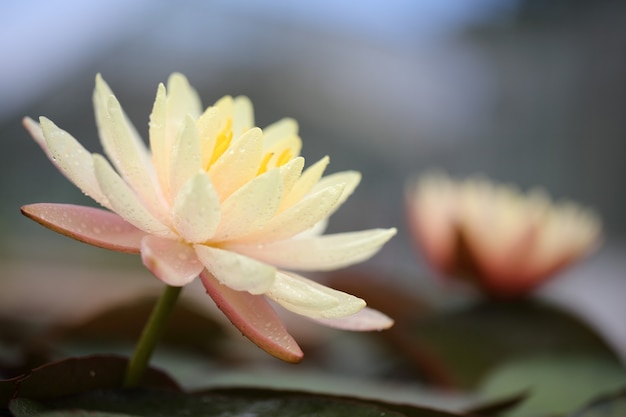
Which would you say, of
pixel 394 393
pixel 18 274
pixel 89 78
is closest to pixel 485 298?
pixel 394 393

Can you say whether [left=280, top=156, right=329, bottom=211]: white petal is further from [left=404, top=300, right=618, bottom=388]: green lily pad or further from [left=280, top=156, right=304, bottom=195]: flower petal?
[left=404, top=300, right=618, bottom=388]: green lily pad

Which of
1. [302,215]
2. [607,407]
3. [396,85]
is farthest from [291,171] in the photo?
[396,85]

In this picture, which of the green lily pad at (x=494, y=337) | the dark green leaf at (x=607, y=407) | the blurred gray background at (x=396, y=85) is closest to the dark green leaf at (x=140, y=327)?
the green lily pad at (x=494, y=337)

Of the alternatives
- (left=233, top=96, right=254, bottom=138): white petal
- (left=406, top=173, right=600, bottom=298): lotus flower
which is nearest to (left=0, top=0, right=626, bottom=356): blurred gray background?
(left=406, top=173, right=600, bottom=298): lotus flower

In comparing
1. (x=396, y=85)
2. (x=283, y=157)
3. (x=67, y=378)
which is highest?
(x=396, y=85)

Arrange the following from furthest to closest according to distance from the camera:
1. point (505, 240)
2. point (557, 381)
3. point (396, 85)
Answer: point (396, 85)
point (505, 240)
point (557, 381)

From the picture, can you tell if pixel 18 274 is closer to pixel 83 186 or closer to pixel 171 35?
pixel 83 186

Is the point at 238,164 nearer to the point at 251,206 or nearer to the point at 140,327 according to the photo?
the point at 251,206
